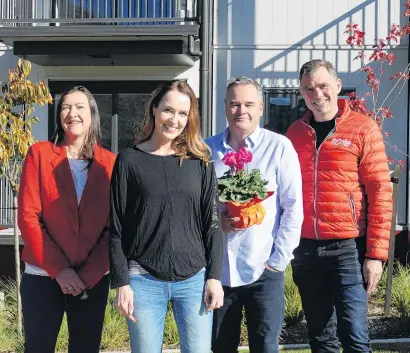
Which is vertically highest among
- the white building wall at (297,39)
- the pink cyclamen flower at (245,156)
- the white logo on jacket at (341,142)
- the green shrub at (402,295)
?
the white building wall at (297,39)

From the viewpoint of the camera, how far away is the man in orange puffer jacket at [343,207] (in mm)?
4055

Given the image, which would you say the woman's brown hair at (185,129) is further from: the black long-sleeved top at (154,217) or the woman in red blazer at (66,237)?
the woman in red blazer at (66,237)

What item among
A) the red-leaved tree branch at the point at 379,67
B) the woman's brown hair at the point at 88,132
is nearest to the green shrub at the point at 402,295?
the red-leaved tree branch at the point at 379,67

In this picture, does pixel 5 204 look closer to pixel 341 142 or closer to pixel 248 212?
pixel 341 142

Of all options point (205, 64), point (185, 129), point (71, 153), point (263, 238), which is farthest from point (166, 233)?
point (205, 64)

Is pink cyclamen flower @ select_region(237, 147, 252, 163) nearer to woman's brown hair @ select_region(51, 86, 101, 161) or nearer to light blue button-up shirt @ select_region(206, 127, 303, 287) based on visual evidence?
light blue button-up shirt @ select_region(206, 127, 303, 287)

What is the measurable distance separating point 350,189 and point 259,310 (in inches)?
38.3

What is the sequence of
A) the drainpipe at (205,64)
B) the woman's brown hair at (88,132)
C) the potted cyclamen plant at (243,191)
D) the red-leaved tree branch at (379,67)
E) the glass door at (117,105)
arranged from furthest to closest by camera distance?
1. the glass door at (117,105)
2. the red-leaved tree branch at (379,67)
3. the drainpipe at (205,64)
4. the woman's brown hair at (88,132)
5. the potted cyclamen plant at (243,191)

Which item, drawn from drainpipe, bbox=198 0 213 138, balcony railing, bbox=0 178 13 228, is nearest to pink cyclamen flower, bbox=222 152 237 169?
drainpipe, bbox=198 0 213 138

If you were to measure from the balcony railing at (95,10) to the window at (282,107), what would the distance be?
187 cm

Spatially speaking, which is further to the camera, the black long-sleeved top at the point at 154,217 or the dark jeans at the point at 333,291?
the dark jeans at the point at 333,291

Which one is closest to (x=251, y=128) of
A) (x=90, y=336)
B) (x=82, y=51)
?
(x=90, y=336)

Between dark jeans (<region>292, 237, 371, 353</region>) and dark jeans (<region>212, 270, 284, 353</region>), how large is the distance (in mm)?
451

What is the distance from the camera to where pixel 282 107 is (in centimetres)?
1091
